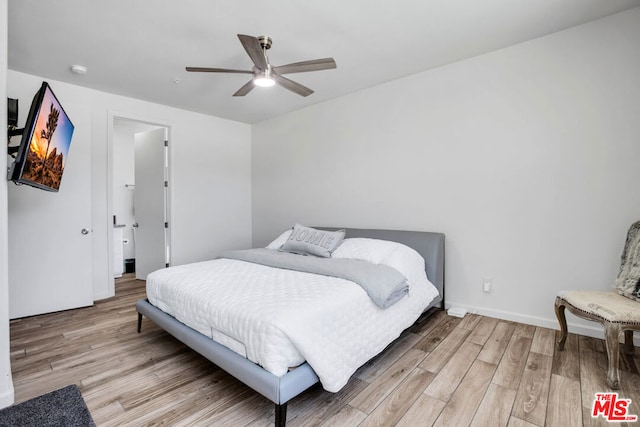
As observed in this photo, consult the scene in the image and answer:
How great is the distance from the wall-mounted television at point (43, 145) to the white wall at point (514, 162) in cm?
290

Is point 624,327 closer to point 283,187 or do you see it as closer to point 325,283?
point 325,283

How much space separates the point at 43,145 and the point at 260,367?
7.16 ft

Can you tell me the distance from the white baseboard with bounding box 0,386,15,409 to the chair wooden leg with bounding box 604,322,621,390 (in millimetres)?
3566

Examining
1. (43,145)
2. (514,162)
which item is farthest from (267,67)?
(514,162)

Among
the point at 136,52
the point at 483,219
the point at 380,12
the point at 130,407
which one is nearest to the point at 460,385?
the point at 483,219

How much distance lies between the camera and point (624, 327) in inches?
70.9

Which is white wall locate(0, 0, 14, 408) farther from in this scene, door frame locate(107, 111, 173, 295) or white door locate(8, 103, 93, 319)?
door frame locate(107, 111, 173, 295)

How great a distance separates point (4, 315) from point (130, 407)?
894 millimetres

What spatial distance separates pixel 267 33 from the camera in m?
2.48

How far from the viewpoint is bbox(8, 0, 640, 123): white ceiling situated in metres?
2.19

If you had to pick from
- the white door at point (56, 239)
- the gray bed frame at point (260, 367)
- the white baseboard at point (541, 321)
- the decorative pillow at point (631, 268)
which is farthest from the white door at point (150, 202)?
the decorative pillow at point (631, 268)

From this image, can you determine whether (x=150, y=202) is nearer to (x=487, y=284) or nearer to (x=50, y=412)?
(x=50, y=412)

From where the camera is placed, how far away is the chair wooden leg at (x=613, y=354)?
1.79 metres

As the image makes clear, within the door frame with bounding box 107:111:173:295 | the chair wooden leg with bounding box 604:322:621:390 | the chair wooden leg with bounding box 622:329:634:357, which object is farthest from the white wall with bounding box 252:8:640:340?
the door frame with bounding box 107:111:173:295
